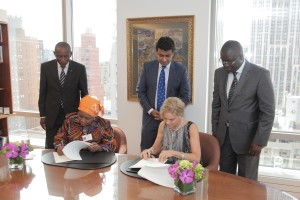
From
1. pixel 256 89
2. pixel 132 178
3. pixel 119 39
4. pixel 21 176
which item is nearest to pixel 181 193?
pixel 132 178

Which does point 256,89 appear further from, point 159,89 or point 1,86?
point 1,86

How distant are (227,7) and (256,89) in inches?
53.9

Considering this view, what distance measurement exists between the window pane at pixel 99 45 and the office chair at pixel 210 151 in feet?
5.95

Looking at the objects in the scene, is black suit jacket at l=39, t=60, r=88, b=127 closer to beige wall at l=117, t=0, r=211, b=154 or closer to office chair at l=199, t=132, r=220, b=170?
beige wall at l=117, t=0, r=211, b=154

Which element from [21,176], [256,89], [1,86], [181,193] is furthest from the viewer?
[1,86]

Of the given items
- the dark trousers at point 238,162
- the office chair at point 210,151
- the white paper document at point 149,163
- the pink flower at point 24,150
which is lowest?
the dark trousers at point 238,162

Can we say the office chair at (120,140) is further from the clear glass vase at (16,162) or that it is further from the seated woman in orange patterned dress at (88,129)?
the clear glass vase at (16,162)

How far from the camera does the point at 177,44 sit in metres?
3.17

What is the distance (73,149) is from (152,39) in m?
1.79

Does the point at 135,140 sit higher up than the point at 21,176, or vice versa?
the point at 21,176

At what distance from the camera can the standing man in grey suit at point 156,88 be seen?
275 centimetres

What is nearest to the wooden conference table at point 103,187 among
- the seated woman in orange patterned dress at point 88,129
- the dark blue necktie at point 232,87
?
the seated woman in orange patterned dress at point 88,129

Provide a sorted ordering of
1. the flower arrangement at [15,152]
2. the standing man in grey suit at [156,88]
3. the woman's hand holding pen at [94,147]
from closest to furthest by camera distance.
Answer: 1. the flower arrangement at [15,152]
2. the woman's hand holding pen at [94,147]
3. the standing man in grey suit at [156,88]

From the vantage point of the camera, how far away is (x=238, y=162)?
7.77 ft
